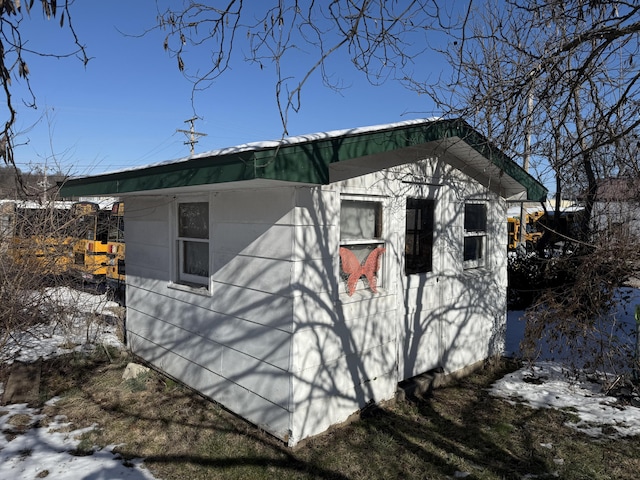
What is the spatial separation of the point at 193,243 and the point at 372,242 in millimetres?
2270

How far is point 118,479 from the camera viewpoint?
353 cm

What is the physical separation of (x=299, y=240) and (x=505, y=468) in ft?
8.84

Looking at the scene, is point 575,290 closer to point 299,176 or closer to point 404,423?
point 404,423

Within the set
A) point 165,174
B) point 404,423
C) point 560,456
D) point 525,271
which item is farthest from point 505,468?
point 525,271

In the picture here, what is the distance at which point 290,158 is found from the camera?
11.5 ft

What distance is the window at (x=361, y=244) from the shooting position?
448 cm

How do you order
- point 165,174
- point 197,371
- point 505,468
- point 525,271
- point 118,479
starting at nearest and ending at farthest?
point 118,479 → point 505,468 → point 165,174 → point 197,371 → point 525,271

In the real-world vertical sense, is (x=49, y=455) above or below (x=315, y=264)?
below

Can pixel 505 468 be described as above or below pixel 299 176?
below

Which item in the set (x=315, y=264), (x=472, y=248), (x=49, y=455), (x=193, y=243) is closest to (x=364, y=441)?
(x=315, y=264)

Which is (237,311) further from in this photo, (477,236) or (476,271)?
(477,236)

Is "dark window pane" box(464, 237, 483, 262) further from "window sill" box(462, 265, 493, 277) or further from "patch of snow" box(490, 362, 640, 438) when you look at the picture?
"patch of snow" box(490, 362, 640, 438)

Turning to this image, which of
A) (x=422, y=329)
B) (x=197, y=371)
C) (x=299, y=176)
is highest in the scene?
(x=299, y=176)

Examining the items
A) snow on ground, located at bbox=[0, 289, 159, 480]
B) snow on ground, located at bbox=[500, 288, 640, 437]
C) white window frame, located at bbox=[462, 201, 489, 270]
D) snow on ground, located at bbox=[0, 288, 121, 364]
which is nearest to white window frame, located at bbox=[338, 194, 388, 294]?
white window frame, located at bbox=[462, 201, 489, 270]
